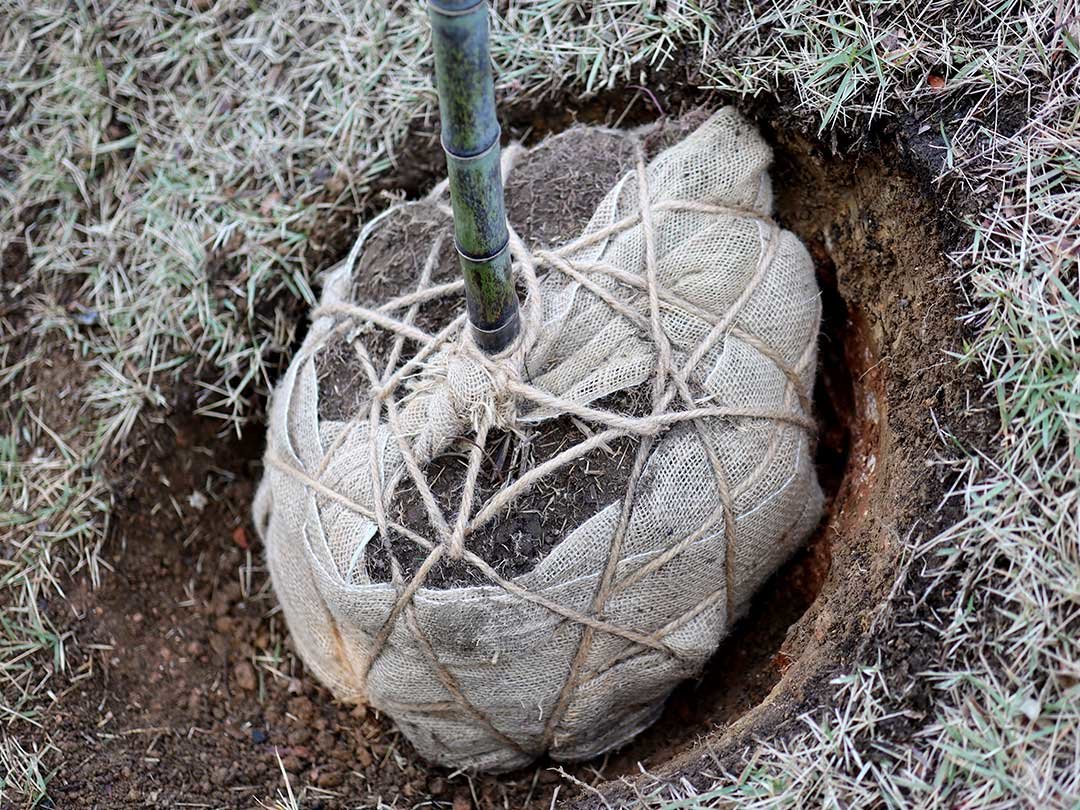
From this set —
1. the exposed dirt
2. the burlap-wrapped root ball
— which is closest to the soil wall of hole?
the exposed dirt

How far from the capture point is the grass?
4.11ft

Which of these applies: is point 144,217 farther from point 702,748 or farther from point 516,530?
point 702,748

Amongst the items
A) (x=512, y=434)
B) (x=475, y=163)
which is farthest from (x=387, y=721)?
(x=475, y=163)

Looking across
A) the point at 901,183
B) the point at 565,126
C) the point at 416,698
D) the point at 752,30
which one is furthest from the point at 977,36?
the point at 416,698

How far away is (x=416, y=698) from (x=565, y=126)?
3.65 ft

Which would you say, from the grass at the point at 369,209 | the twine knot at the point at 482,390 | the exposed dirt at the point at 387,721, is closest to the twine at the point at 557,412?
the twine knot at the point at 482,390

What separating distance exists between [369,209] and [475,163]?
860 millimetres

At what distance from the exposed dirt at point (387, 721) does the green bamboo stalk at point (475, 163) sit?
0.30 m

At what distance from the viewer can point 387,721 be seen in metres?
1.82

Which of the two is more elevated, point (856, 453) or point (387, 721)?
point (856, 453)

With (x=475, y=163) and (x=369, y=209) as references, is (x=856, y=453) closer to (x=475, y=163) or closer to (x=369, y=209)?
(x=475, y=163)

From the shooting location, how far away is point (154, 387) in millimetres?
1971

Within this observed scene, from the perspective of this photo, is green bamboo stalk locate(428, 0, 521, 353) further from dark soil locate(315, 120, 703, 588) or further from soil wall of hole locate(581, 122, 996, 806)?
soil wall of hole locate(581, 122, 996, 806)

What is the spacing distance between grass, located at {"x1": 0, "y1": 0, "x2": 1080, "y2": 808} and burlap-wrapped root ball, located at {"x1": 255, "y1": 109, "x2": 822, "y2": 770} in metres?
0.24
